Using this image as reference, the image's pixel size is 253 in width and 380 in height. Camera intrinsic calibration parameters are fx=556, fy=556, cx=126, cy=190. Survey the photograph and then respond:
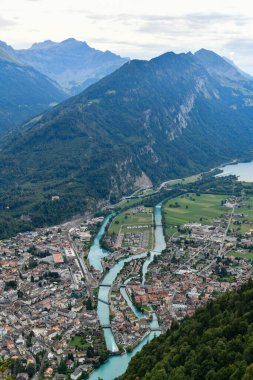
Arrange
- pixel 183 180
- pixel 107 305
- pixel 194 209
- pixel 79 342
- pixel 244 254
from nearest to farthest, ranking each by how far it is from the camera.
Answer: pixel 79 342 < pixel 107 305 < pixel 244 254 < pixel 194 209 < pixel 183 180

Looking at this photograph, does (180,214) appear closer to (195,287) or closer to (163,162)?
(195,287)

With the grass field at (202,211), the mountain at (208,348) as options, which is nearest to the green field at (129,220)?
the grass field at (202,211)

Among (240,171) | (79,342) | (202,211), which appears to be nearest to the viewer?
(79,342)

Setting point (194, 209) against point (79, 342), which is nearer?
point (79, 342)

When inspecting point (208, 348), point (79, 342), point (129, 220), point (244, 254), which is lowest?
point (129, 220)

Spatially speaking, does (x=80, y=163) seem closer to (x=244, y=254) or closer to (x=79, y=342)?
(x=244, y=254)

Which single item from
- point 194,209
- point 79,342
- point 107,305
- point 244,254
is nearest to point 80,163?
point 194,209

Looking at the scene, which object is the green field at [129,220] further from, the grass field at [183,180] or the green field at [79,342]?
the green field at [79,342]
